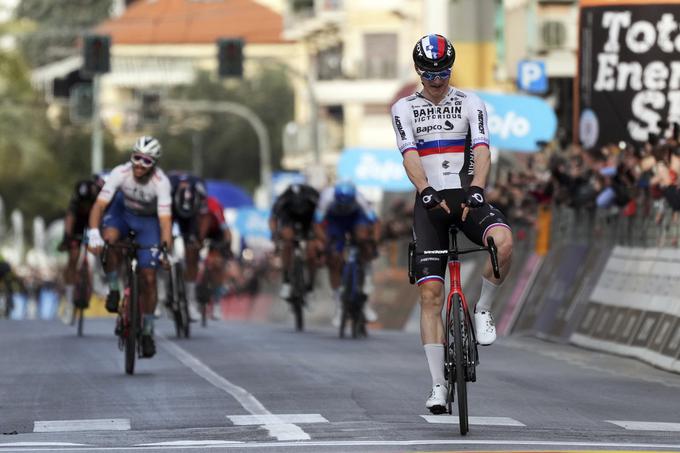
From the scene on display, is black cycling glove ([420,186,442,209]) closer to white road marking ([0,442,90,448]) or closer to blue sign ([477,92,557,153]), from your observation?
white road marking ([0,442,90,448])

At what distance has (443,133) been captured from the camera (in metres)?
13.1

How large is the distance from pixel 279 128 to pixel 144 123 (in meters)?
63.3

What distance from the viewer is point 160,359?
19828 millimetres

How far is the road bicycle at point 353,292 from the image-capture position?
2491 centimetres

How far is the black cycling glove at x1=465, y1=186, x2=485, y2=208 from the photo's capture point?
12578mm

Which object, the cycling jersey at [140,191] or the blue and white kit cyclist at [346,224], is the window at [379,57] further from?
the cycling jersey at [140,191]

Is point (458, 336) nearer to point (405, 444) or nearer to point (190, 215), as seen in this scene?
point (405, 444)

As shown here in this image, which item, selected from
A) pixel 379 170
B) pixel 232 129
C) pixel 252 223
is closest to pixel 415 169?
pixel 379 170

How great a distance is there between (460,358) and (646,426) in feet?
5.15

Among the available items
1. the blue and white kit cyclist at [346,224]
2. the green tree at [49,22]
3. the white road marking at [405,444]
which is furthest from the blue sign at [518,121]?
the green tree at [49,22]

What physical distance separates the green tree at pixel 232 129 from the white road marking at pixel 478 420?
10423cm

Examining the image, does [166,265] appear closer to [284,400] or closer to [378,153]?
[284,400]

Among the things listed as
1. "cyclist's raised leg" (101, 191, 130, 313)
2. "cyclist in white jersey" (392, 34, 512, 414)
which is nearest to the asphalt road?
"cyclist in white jersey" (392, 34, 512, 414)

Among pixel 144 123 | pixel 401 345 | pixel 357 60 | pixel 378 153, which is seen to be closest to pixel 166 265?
pixel 401 345
